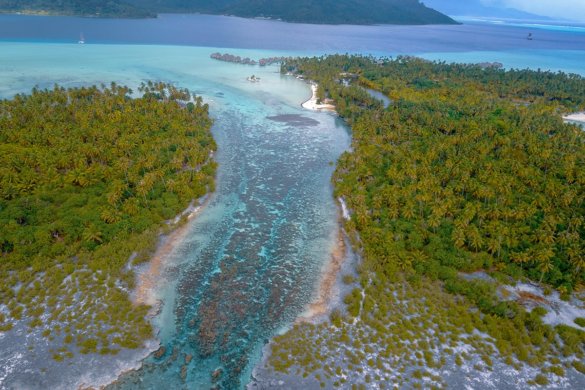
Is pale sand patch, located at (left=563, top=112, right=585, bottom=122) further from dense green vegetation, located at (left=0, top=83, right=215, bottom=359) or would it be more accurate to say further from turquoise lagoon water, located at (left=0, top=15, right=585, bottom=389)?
dense green vegetation, located at (left=0, top=83, right=215, bottom=359)

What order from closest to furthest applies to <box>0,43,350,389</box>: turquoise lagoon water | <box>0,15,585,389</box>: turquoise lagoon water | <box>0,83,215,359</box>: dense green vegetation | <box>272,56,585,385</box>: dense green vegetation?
<box>0,15,585,389</box>: turquoise lagoon water
<box>0,43,350,389</box>: turquoise lagoon water
<box>272,56,585,385</box>: dense green vegetation
<box>0,83,215,359</box>: dense green vegetation

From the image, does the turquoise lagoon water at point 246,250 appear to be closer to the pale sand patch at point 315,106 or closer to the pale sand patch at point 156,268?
the pale sand patch at point 156,268

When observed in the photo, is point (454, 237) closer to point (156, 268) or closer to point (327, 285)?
point (327, 285)

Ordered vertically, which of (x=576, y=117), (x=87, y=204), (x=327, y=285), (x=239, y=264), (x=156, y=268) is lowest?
(x=327, y=285)

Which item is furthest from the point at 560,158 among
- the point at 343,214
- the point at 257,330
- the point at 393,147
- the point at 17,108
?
the point at 17,108

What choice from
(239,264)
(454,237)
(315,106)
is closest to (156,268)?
(239,264)

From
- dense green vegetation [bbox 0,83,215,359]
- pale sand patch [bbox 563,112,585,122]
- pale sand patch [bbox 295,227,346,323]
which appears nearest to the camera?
dense green vegetation [bbox 0,83,215,359]

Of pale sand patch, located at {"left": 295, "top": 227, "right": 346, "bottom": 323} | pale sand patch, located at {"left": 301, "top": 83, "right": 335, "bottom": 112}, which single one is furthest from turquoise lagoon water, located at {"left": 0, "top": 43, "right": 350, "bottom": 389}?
pale sand patch, located at {"left": 301, "top": 83, "right": 335, "bottom": 112}

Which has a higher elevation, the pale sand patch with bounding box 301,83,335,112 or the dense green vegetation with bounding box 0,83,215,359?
the pale sand patch with bounding box 301,83,335,112
